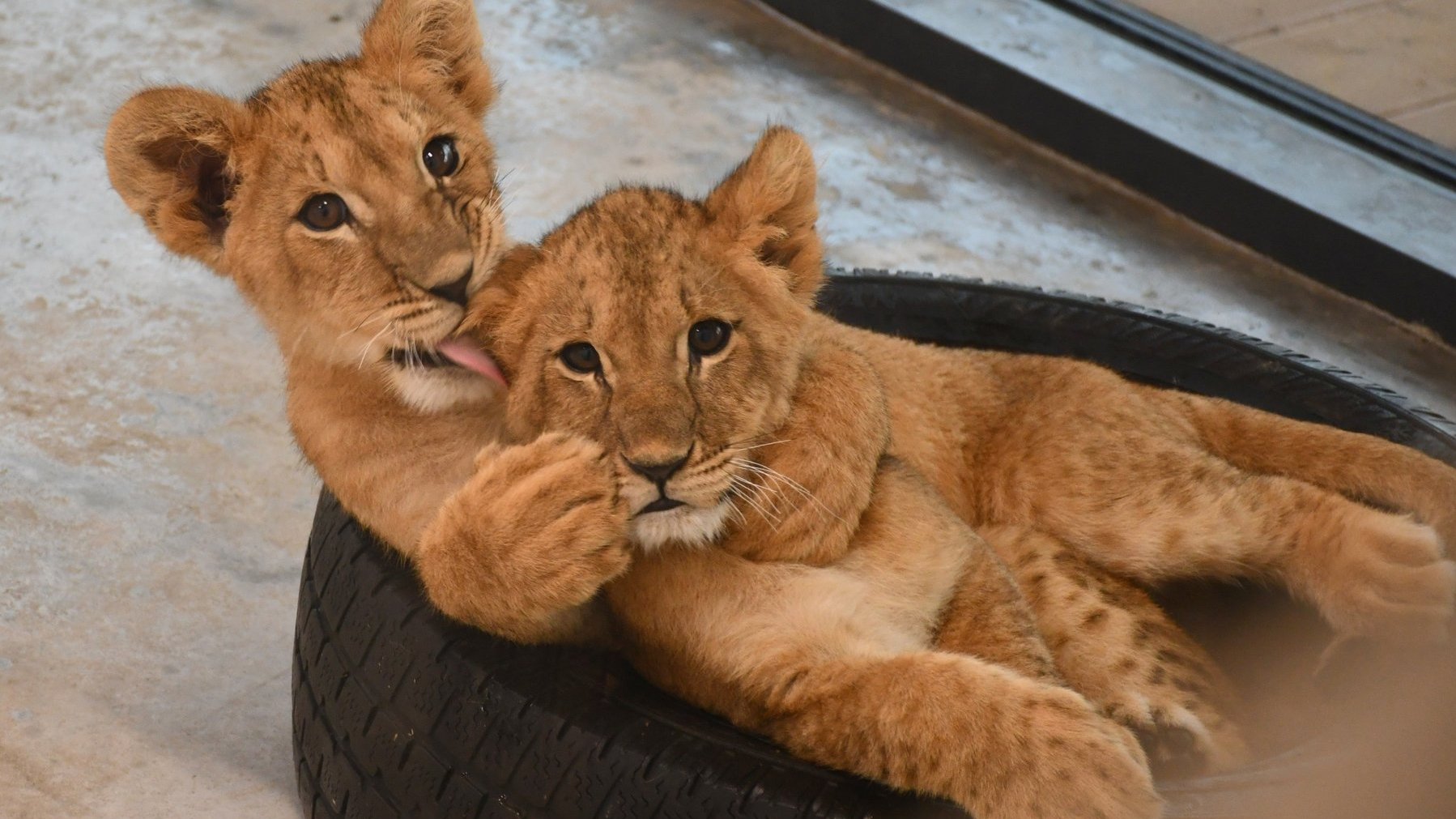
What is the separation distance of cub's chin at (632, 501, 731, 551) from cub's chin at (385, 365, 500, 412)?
41 centimetres

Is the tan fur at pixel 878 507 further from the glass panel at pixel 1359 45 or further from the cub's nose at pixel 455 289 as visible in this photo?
the glass panel at pixel 1359 45

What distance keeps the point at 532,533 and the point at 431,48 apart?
102 centimetres

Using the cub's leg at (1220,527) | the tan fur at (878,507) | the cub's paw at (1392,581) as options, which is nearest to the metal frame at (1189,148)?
the tan fur at (878,507)

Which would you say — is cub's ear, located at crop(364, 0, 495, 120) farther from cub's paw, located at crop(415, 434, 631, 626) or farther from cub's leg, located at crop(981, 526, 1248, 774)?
cub's leg, located at crop(981, 526, 1248, 774)

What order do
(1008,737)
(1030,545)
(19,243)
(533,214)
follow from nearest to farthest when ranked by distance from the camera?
(1008,737)
(1030,545)
(19,243)
(533,214)

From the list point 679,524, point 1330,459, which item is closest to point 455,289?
point 679,524

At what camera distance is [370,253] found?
2.33 m

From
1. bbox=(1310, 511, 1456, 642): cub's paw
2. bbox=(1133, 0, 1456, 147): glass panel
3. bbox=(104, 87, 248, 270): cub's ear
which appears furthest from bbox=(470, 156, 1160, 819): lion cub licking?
bbox=(1133, 0, 1456, 147): glass panel

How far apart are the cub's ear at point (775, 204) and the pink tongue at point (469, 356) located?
16.5 inches

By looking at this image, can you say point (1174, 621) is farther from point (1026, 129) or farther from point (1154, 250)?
point (1026, 129)

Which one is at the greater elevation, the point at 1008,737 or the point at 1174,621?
the point at 1008,737

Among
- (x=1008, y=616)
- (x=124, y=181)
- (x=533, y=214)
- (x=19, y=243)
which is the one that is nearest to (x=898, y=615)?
(x=1008, y=616)

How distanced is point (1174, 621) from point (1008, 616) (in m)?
0.66

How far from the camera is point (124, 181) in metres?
2.50
